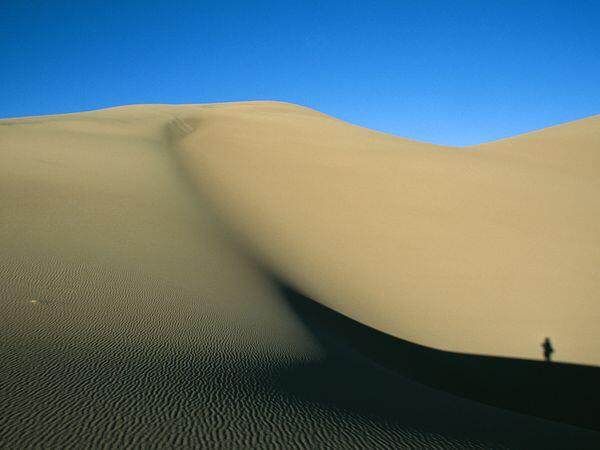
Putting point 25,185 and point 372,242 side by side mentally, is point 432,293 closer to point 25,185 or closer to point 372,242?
point 372,242

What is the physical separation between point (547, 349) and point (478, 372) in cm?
167

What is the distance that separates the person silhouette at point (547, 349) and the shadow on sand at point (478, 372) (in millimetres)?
182

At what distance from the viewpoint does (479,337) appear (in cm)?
790

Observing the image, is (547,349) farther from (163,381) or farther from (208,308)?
(163,381)

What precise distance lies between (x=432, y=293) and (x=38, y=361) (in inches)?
300

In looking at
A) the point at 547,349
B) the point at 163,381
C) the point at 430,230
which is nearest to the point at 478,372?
the point at 547,349

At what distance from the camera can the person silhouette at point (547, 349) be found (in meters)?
7.46

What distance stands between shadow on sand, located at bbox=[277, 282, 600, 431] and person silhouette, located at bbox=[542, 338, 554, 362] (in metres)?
0.18

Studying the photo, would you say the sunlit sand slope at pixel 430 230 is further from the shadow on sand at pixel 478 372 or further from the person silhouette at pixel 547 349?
the shadow on sand at pixel 478 372

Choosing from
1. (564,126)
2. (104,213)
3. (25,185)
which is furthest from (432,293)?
(564,126)

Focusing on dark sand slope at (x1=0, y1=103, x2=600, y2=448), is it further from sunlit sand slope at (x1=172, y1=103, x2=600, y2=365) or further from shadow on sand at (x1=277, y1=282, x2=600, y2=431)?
shadow on sand at (x1=277, y1=282, x2=600, y2=431)

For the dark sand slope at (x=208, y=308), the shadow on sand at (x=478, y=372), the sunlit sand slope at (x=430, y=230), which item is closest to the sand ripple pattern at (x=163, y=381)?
the dark sand slope at (x=208, y=308)

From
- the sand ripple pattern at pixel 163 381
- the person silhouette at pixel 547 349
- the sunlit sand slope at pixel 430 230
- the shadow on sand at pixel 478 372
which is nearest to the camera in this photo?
the sand ripple pattern at pixel 163 381

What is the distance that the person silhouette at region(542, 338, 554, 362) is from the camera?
7.46 m
